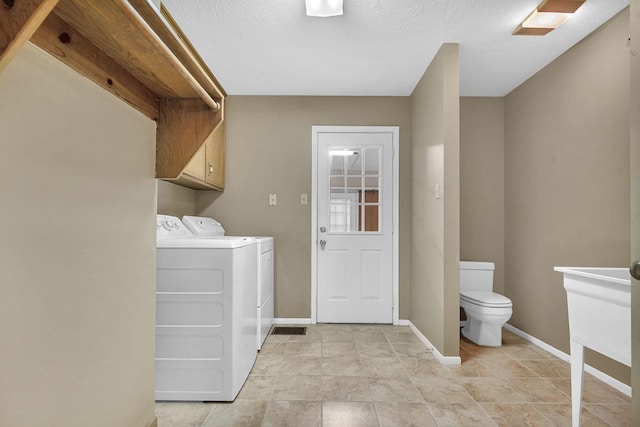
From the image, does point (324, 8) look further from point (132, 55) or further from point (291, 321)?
point (291, 321)

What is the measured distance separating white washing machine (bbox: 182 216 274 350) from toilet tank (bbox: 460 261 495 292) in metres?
1.79

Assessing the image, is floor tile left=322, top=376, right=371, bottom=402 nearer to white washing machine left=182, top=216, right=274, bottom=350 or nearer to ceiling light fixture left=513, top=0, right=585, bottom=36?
white washing machine left=182, top=216, right=274, bottom=350

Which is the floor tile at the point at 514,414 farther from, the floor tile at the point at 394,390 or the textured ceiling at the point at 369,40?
the textured ceiling at the point at 369,40

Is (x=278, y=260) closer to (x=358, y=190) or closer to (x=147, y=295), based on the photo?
(x=358, y=190)

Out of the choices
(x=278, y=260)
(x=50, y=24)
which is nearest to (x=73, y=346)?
(x=50, y=24)

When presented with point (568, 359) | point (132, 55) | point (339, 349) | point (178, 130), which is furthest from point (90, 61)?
point (568, 359)

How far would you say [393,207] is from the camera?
3438 mm

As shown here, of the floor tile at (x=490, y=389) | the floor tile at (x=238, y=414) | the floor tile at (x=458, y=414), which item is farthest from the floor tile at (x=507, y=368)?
the floor tile at (x=238, y=414)

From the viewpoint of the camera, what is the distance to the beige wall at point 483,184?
3400 millimetres

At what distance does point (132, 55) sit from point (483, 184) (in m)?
3.30

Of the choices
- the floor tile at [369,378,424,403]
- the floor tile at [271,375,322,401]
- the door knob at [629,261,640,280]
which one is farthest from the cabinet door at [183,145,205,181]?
the door knob at [629,261,640,280]

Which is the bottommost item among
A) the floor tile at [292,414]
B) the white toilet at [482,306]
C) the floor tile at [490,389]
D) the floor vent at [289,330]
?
the floor vent at [289,330]

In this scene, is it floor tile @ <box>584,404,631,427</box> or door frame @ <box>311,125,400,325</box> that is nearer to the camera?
floor tile @ <box>584,404,631,427</box>

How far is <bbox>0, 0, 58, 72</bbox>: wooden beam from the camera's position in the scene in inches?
22.3
